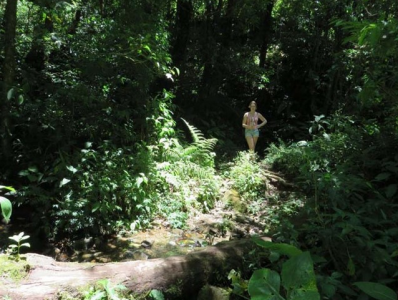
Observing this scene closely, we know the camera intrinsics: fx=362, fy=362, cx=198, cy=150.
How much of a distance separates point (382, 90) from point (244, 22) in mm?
9169

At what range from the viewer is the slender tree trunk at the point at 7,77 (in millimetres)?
6176

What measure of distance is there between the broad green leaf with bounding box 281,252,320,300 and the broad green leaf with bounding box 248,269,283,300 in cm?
5

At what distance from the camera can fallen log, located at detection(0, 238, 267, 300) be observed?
8.81ft

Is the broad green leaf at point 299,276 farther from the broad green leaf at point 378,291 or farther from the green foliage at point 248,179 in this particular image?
the green foliage at point 248,179

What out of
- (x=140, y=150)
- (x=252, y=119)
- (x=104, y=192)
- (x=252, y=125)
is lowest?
(x=104, y=192)

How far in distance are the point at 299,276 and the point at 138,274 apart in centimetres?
151

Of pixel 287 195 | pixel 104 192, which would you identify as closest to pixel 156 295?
pixel 104 192

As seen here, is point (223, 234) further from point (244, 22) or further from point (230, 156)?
point (244, 22)

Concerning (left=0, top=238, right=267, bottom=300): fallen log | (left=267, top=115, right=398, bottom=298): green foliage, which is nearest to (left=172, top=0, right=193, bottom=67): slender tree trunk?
→ (left=267, top=115, right=398, bottom=298): green foliage

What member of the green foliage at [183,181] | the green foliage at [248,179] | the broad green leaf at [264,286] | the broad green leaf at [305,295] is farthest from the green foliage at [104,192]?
the broad green leaf at [305,295]

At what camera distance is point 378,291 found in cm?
207

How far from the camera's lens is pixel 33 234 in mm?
5520

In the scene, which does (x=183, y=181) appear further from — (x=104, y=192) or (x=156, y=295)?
(x=156, y=295)

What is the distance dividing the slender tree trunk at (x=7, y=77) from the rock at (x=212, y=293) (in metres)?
4.90
